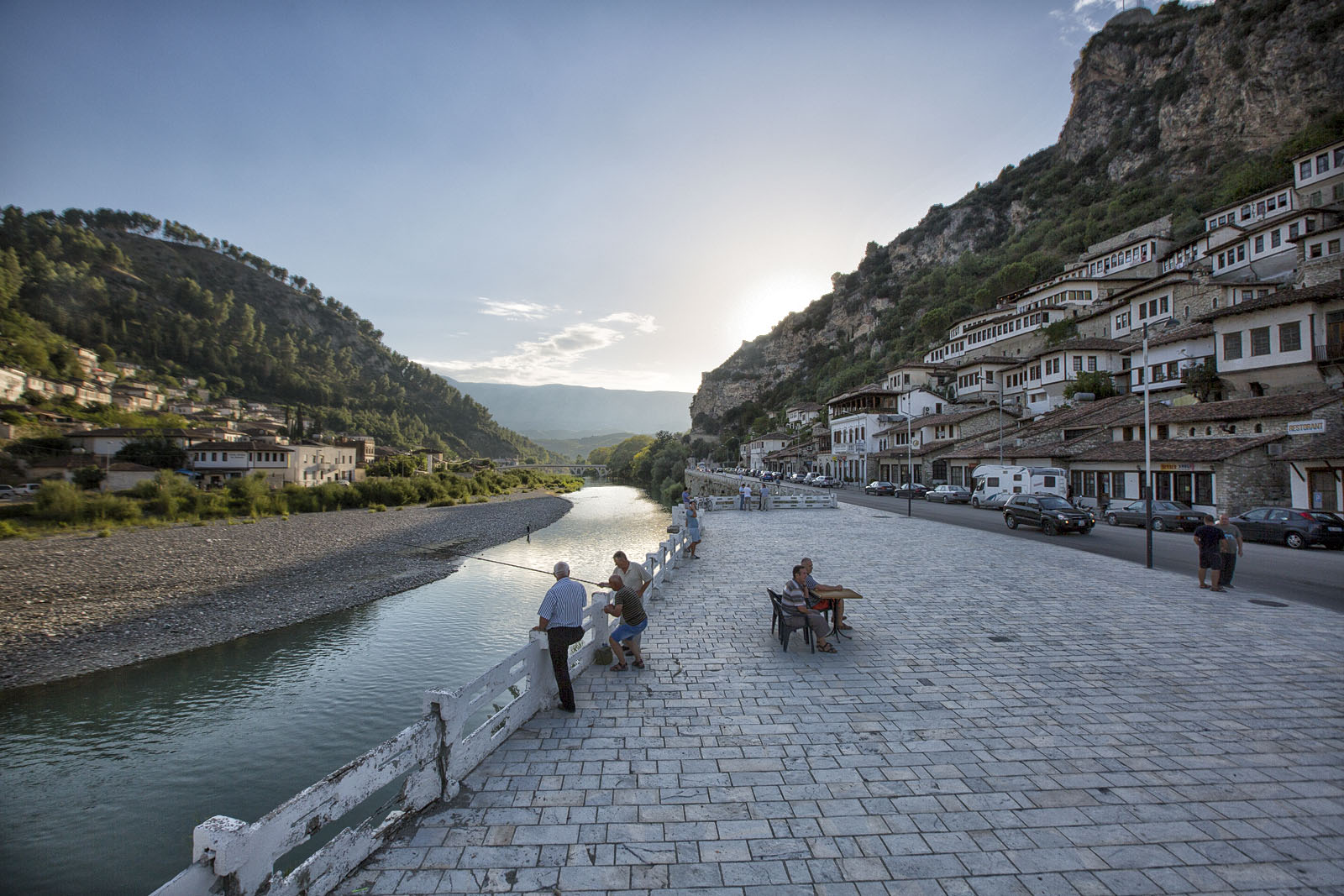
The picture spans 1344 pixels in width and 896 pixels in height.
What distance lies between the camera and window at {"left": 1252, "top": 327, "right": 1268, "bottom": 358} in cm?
2672

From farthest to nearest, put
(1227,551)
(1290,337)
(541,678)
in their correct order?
(1290,337) → (1227,551) → (541,678)

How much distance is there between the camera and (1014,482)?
3139 cm

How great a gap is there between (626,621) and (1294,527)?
22812 millimetres

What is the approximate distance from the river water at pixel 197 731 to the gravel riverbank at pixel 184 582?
1610 mm

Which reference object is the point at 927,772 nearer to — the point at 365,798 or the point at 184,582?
the point at 365,798

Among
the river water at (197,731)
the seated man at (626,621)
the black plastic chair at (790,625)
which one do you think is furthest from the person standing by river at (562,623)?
the river water at (197,731)

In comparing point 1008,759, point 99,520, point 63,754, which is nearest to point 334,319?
point 99,520

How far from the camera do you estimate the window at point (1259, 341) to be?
1052 inches

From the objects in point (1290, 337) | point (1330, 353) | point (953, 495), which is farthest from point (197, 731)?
point (1290, 337)

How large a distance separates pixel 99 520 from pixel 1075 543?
55.0 meters

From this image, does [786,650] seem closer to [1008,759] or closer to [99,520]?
[1008,759]

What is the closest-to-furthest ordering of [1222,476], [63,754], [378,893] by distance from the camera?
[378,893] → [63,754] → [1222,476]

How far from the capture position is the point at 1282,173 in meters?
51.4

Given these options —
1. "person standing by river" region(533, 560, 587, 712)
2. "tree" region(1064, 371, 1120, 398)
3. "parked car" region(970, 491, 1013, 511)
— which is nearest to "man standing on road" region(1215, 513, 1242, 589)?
"person standing by river" region(533, 560, 587, 712)
